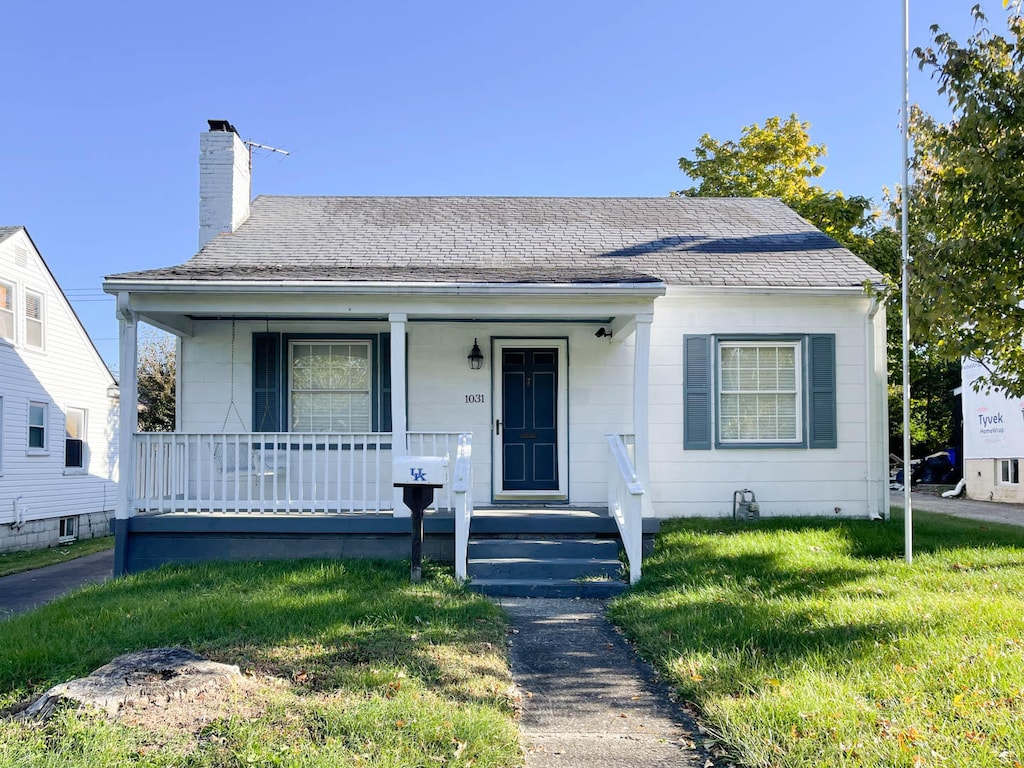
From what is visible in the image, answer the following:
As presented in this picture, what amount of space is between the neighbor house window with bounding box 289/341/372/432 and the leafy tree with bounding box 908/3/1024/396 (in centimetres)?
616

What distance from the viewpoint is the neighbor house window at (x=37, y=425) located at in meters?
16.4

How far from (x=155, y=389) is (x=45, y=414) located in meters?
8.48

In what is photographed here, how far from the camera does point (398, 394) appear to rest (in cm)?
861

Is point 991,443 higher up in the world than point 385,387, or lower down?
lower down

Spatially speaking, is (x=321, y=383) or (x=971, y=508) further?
(x=971, y=508)

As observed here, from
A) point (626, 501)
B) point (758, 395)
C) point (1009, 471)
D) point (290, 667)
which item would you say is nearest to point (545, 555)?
point (626, 501)

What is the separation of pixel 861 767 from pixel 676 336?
712 cm

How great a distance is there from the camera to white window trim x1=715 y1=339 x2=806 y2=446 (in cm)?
1027

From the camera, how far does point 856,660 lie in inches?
192

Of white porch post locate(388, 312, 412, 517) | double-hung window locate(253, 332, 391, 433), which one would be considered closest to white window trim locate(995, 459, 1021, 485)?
double-hung window locate(253, 332, 391, 433)

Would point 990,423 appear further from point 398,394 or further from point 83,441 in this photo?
point 83,441

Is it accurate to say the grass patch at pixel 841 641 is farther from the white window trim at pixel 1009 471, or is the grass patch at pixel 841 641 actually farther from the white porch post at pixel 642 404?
the white window trim at pixel 1009 471

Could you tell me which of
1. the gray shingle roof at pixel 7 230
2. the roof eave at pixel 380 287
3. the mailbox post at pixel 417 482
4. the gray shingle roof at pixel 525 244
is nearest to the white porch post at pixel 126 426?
the roof eave at pixel 380 287

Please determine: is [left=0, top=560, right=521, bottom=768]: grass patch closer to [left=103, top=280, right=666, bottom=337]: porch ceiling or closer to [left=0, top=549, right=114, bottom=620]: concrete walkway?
[left=0, top=549, right=114, bottom=620]: concrete walkway
